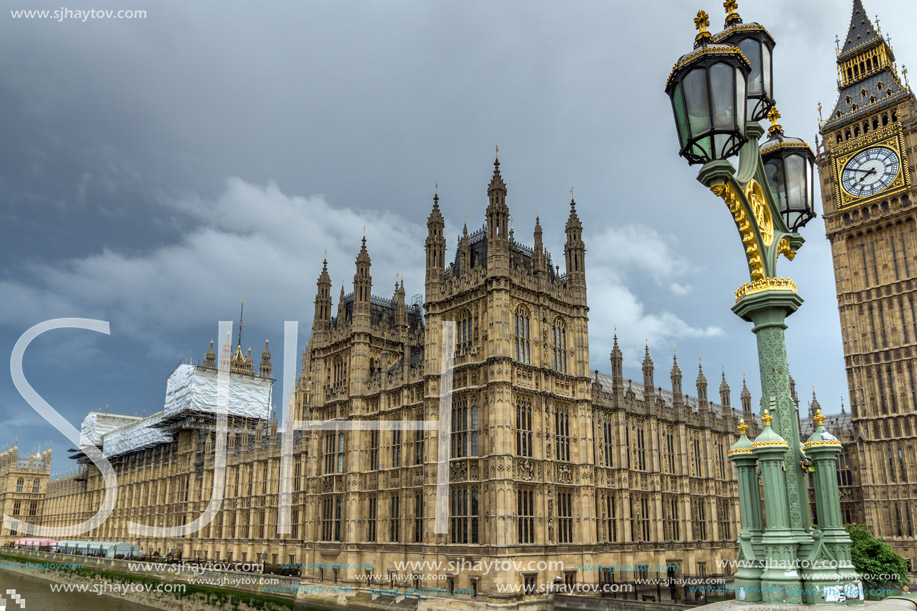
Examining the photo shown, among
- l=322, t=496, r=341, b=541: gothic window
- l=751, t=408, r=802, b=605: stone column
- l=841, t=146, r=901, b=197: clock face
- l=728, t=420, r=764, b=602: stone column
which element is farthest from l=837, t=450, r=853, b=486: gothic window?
l=751, t=408, r=802, b=605: stone column

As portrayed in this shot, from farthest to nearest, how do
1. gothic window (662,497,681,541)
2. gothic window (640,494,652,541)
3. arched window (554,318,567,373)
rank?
gothic window (662,497,681,541) < gothic window (640,494,652,541) < arched window (554,318,567,373)

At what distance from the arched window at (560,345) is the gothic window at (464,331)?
5.84 m

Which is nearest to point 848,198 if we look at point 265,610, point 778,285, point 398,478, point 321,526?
point 398,478

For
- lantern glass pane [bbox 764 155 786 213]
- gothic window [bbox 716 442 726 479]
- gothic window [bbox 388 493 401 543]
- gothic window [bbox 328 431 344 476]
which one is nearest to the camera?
lantern glass pane [bbox 764 155 786 213]


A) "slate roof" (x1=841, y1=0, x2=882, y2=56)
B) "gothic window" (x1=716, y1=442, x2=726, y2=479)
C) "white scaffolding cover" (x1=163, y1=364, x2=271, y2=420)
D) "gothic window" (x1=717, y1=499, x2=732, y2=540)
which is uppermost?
"slate roof" (x1=841, y1=0, x2=882, y2=56)

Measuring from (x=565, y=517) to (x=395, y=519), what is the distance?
466 inches

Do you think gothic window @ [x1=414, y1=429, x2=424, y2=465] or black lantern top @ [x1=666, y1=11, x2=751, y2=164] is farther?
gothic window @ [x1=414, y1=429, x2=424, y2=465]

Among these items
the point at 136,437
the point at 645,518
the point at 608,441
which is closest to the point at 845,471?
the point at 645,518

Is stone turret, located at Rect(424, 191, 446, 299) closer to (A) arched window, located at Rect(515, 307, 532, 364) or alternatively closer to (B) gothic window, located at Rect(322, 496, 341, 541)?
(A) arched window, located at Rect(515, 307, 532, 364)

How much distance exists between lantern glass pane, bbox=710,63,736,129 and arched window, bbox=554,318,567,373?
3612 cm

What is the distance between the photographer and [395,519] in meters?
46.8

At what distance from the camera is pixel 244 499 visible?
245ft

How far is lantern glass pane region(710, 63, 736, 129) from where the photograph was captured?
932 centimetres

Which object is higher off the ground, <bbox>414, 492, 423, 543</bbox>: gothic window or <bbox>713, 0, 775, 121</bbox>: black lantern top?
<bbox>713, 0, 775, 121</bbox>: black lantern top
